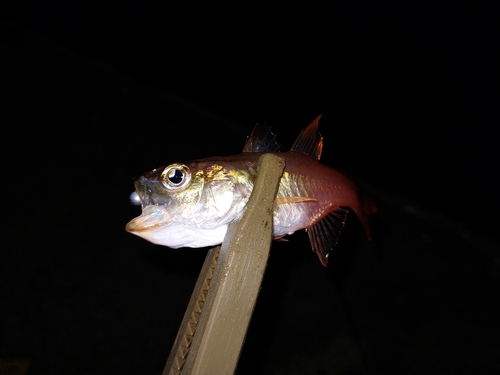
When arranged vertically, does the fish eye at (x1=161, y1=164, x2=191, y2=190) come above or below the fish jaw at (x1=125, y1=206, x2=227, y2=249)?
above

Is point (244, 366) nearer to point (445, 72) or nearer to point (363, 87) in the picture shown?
point (363, 87)

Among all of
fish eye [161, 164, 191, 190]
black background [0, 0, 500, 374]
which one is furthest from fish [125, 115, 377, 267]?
black background [0, 0, 500, 374]

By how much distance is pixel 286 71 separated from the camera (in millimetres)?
1362

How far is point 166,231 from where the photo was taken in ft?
1.70

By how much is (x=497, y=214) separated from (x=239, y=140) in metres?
1.36

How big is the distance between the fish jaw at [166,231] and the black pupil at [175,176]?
42 mm

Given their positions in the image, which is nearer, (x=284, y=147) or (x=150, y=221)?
(x=150, y=221)

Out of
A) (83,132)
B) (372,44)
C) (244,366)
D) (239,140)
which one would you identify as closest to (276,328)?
(244,366)

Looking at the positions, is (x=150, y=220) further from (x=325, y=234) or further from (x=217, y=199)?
(x=325, y=234)

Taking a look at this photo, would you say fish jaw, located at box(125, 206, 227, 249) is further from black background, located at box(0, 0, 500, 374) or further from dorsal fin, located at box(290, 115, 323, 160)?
black background, located at box(0, 0, 500, 374)

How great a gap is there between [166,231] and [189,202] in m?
0.05

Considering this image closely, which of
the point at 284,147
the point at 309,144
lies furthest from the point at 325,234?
the point at 284,147

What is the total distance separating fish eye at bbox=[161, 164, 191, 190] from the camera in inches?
20.9

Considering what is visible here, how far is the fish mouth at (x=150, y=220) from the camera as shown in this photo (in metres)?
0.51
